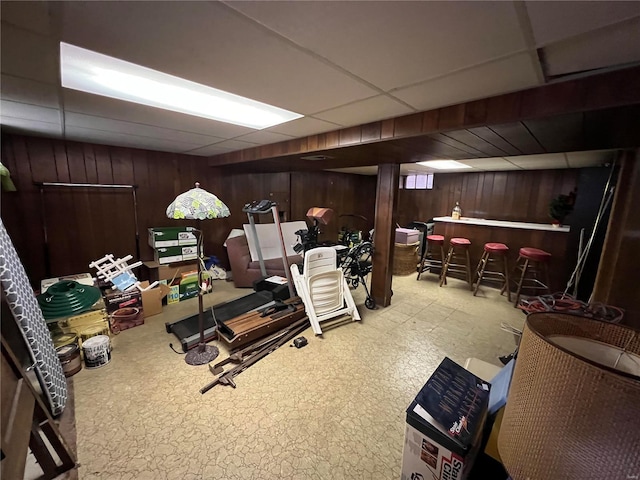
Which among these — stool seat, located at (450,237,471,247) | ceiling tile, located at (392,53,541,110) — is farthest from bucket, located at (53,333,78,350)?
stool seat, located at (450,237,471,247)

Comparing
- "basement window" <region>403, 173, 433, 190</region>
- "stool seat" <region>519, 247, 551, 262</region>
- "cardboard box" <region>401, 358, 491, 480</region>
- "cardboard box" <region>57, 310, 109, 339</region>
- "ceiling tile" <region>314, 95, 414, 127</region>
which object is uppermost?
"ceiling tile" <region>314, 95, 414, 127</region>

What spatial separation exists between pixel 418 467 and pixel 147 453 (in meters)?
1.51

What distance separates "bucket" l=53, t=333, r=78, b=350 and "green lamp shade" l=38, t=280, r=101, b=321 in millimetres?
198

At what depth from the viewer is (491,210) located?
207 inches

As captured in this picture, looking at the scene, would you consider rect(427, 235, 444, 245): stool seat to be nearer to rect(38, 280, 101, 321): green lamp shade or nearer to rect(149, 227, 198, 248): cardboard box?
rect(149, 227, 198, 248): cardboard box

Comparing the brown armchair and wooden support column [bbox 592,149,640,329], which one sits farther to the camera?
the brown armchair

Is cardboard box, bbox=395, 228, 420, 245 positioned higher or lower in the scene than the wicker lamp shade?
lower

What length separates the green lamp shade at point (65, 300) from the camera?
86.7 inches

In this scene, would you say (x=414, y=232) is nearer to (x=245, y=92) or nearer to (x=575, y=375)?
(x=245, y=92)

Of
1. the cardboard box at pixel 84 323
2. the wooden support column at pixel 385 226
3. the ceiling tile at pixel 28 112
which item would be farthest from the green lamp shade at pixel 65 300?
the wooden support column at pixel 385 226

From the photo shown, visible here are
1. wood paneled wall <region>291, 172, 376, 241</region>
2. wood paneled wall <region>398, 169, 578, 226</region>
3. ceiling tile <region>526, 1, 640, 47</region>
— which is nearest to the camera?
ceiling tile <region>526, 1, 640, 47</region>

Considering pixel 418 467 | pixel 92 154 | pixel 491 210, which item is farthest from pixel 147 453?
pixel 491 210

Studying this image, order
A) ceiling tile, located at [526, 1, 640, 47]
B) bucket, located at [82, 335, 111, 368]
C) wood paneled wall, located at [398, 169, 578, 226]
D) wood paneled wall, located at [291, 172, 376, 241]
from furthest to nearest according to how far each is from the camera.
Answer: wood paneled wall, located at [291, 172, 376, 241] < wood paneled wall, located at [398, 169, 578, 226] < bucket, located at [82, 335, 111, 368] < ceiling tile, located at [526, 1, 640, 47]

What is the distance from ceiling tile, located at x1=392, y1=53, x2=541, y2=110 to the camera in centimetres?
124
